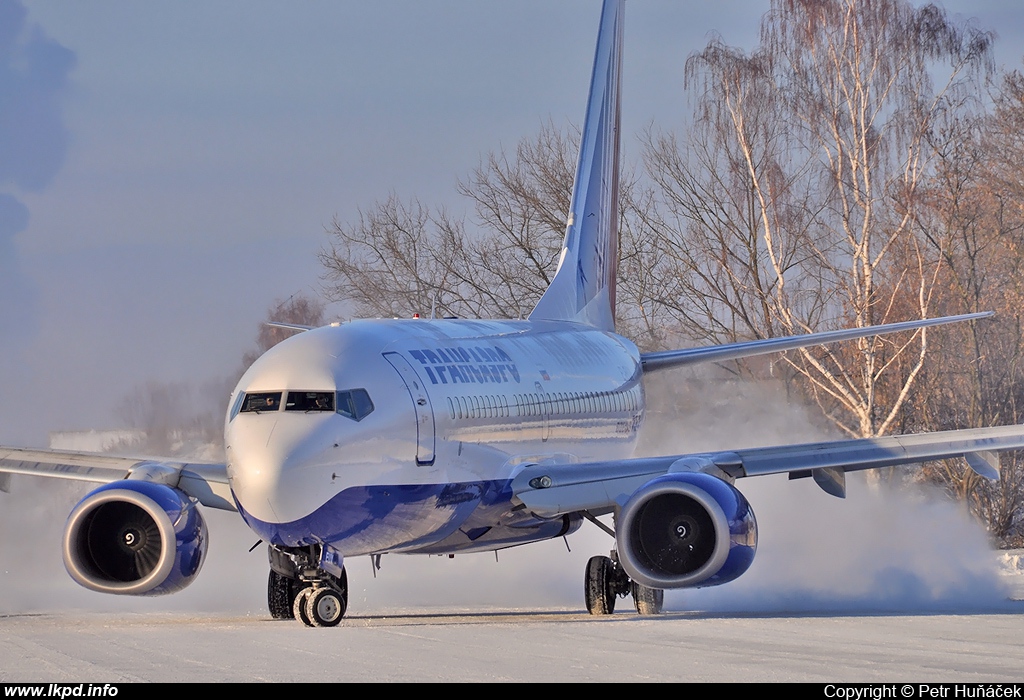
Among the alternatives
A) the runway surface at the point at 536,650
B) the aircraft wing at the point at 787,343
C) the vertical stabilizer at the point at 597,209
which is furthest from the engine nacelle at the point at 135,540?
the vertical stabilizer at the point at 597,209

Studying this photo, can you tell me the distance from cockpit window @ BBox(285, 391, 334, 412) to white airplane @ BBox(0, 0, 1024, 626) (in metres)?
0.02

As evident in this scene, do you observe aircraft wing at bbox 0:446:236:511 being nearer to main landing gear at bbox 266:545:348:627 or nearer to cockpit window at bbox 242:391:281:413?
main landing gear at bbox 266:545:348:627

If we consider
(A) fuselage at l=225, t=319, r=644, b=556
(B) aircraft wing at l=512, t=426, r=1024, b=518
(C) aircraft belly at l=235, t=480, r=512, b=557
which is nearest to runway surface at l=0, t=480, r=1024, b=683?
(C) aircraft belly at l=235, t=480, r=512, b=557

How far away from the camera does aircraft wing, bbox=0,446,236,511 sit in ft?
54.9

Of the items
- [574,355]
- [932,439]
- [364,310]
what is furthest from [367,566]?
[364,310]

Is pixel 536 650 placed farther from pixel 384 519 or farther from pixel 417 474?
pixel 417 474

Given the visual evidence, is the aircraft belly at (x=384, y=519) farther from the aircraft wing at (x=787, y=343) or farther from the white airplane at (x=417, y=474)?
the aircraft wing at (x=787, y=343)

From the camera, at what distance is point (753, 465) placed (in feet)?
56.3

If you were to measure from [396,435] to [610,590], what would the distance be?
540 centimetres

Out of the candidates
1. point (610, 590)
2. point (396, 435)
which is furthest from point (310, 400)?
point (610, 590)

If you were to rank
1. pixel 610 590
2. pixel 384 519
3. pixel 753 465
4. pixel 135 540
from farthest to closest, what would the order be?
pixel 610 590
pixel 753 465
pixel 135 540
pixel 384 519

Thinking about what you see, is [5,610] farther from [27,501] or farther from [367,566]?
[27,501]

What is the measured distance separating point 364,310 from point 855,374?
556 inches

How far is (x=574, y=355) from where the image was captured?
68.7 feet
